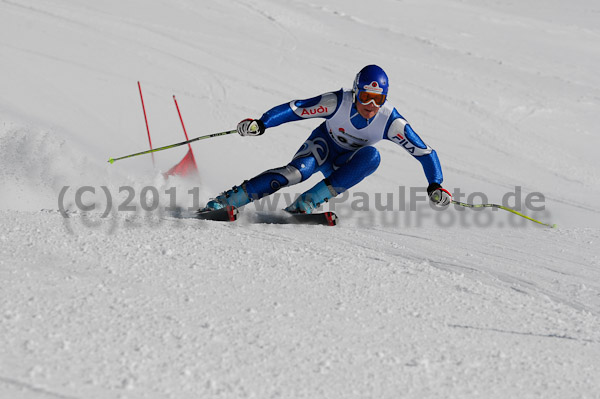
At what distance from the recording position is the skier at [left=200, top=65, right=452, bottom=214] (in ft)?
16.9

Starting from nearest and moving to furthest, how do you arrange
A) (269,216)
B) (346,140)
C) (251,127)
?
(251,127) → (346,140) → (269,216)

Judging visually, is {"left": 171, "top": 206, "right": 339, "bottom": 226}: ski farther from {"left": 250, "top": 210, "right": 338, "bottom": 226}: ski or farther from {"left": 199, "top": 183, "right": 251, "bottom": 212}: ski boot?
{"left": 199, "top": 183, "right": 251, "bottom": 212}: ski boot

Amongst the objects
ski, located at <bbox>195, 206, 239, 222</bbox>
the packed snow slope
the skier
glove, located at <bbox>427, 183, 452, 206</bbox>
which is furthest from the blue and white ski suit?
the packed snow slope

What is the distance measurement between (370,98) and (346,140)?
0.52 m

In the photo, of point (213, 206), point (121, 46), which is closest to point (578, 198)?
point (213, 206)

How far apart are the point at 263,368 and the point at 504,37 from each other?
44.2 ft

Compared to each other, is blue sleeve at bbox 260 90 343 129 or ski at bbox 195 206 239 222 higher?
blue sleeve at bbox 260 90 343 129

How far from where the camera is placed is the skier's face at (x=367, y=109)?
5.02 meters

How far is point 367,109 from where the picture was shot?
16.5ft

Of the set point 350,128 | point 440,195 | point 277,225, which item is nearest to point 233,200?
point 277,225

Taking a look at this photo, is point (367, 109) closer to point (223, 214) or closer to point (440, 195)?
point (440, 195)

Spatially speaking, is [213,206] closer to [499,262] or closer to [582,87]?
[499,262]

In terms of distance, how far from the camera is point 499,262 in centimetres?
481
